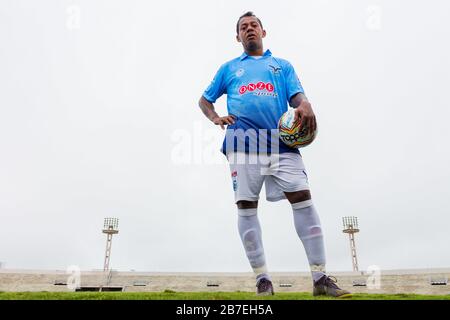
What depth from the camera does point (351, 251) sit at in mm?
52344

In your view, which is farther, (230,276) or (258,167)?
(230,276)

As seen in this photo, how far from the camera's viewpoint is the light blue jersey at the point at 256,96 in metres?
5.90

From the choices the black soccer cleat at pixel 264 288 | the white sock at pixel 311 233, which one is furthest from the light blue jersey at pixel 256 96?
the black soccer cleat at pixel 264 288

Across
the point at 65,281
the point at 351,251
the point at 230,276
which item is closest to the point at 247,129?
the point at 230,276

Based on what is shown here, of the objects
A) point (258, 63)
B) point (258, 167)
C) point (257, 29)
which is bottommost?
point (258, 167)

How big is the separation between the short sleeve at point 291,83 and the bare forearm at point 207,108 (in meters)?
1.20

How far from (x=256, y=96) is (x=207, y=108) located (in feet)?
3.16

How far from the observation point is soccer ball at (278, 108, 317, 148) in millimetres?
5586

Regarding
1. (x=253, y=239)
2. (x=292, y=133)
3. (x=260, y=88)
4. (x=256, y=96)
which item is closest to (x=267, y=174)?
(x=292, y=133)

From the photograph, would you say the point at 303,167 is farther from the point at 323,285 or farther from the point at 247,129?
the point at 323,285

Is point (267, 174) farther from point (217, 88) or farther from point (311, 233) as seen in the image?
point (217, 88)

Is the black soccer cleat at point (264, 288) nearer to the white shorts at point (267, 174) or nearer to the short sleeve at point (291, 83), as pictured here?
the white shorts at point (267, 174)

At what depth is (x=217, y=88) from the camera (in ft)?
21.8
